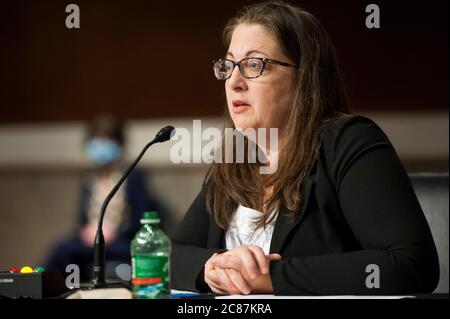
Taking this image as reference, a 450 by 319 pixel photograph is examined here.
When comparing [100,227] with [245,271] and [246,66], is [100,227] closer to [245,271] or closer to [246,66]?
[245,271]

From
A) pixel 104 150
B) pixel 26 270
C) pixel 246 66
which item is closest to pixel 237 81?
pixel 246 66

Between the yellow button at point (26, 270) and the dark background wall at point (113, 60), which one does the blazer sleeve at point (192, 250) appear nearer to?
the yellow button at point (26, 270)

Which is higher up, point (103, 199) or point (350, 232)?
point (350, 232)

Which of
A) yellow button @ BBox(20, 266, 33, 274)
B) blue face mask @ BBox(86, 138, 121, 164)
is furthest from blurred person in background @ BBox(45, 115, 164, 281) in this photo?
yellow button @ BBox(20, 266, 33, 274)

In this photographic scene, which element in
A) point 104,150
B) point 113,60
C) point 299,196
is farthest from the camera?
point 113,60

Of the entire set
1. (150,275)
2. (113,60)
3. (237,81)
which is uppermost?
(113,60)

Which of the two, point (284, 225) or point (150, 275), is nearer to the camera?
point (150, 275)

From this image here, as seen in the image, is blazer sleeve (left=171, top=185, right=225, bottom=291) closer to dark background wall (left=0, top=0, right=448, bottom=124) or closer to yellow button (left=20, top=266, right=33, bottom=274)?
yellow button (left=20, top=266, right=33, bottom=274)

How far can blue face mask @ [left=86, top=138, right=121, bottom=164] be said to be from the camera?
372 cm

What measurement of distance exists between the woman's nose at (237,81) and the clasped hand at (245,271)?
42cm

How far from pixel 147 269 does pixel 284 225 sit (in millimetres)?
343

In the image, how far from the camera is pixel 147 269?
4.74ft

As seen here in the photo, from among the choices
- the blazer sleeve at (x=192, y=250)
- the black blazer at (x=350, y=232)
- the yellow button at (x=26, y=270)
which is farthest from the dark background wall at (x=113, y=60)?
the yellow button at (x=26, y=270)
